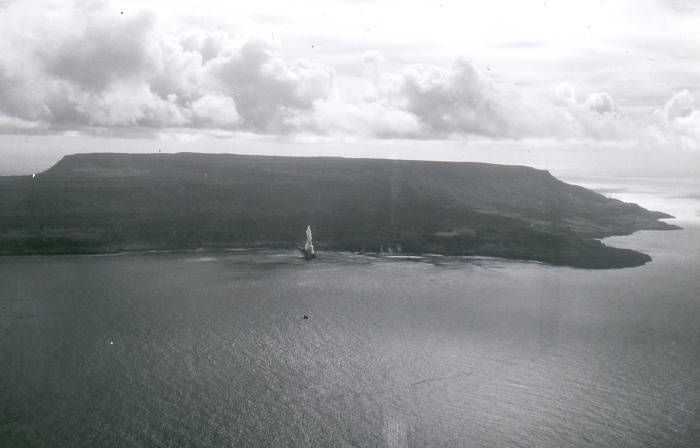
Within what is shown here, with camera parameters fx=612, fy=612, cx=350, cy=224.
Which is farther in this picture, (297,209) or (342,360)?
(297,209)

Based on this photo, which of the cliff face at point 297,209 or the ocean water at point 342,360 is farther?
the cliff face at point 297,209

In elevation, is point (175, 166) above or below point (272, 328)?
above

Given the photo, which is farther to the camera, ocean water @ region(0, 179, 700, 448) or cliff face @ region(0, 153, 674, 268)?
cliff face @ region(0, 153, 674, 268)

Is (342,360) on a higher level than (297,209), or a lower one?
lower

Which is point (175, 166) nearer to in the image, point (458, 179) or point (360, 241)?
point (360, 241)

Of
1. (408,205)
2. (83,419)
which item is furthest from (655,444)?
(408,205)
